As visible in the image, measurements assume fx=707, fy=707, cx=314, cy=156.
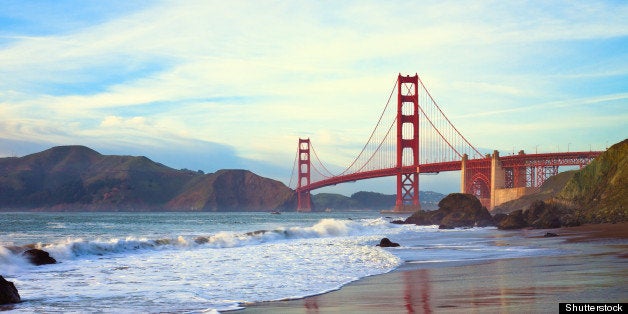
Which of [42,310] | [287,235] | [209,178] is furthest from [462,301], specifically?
[209,178]

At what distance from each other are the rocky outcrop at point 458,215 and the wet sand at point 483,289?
31010mm

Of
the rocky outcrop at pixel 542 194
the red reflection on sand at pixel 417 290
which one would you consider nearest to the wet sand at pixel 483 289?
the red reflection on sand at pixel 417 290

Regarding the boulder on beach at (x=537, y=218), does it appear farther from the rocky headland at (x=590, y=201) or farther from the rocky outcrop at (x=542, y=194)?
the rocky outcrop at (x=542, y=194)

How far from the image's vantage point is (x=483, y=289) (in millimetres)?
10164

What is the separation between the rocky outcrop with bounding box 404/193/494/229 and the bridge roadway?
29.0 meters

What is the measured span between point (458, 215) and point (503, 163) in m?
34.6

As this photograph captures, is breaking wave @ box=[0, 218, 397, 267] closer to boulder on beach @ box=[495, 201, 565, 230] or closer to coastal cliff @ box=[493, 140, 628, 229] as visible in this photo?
boulder on beach @ box=[495, 201, 565, 230]

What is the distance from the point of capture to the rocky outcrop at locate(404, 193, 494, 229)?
47375 millimetres

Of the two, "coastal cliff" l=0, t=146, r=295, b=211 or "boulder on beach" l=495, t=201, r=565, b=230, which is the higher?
"coastal cliff" l=0, t=146, r=295, b=211

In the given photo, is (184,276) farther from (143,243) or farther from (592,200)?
(592,200)

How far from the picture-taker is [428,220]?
174ft

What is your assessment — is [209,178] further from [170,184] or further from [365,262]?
[365,262]

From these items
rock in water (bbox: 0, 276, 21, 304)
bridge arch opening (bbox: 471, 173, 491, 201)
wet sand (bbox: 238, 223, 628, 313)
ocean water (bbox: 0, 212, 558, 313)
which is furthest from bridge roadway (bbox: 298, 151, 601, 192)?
rock in water (bbox: 0, 276, 21, 304)

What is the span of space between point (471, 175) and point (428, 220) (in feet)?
118
